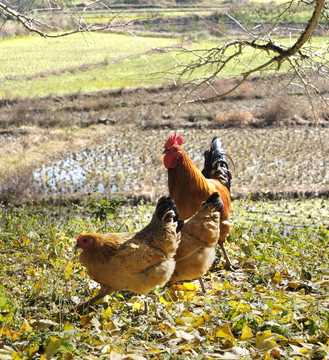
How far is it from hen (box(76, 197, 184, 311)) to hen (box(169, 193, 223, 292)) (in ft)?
1.13

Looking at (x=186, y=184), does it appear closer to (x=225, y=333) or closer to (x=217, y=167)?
(x=217, y=167)

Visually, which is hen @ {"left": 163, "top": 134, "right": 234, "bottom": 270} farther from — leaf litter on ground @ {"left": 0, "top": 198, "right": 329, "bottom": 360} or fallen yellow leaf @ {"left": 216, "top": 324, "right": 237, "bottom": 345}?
fallen yellow leaf @ {"left": 216, "top": 324, "right": 237, "bottom": 345}

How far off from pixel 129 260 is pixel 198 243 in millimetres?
868

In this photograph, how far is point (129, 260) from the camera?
3945 millimetres

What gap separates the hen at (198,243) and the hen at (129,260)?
0.34m

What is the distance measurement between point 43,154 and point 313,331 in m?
12.0

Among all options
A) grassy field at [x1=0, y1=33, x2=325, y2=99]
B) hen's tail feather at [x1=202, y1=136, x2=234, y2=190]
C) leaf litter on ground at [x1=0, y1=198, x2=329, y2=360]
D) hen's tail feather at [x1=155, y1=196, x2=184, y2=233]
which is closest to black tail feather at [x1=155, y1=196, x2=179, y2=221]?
hen's tail feather at [x1=155, y1=196, x2=184, y2=233]

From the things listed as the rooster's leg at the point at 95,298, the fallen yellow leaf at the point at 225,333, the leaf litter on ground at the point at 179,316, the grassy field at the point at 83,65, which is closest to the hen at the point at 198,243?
the leaf litter on ground at the point at 179,316

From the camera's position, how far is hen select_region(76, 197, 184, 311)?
3.93 metres

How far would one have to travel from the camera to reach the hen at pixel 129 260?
155 inches

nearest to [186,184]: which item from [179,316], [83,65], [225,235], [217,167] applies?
[225,235]

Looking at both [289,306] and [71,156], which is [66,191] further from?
[289,306]

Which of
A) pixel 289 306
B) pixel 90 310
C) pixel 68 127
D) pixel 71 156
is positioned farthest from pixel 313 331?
pixel 68 127

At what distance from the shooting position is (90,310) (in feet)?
13.1
